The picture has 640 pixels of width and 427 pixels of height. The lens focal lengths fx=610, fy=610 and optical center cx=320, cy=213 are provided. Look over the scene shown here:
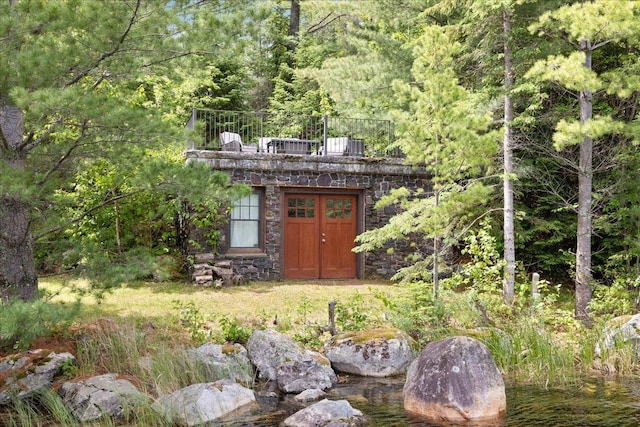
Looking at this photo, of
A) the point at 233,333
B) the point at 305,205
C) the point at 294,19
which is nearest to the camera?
the point at 233,333

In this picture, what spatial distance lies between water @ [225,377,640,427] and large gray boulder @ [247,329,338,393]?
9.3 inches

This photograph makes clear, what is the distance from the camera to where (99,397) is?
575cm

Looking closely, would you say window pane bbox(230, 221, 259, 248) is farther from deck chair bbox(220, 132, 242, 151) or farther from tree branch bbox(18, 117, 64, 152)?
tree branch bbox(18, 117, 64, 152)

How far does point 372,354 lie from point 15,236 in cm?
424

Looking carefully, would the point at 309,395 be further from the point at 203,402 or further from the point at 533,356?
the point at 533,356

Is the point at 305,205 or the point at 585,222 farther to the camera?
the point at 305,205

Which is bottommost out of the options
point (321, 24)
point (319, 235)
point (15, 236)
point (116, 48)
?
point (15, 236)

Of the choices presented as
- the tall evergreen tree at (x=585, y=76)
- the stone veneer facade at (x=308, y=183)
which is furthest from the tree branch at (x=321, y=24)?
the tall evergreen tree at (x=585, y=76)

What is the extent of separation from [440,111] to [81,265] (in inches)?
195

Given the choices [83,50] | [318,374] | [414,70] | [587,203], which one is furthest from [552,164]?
[83,50]

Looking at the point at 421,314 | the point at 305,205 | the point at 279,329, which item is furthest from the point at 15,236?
the point at 305,205

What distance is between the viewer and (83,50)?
5.60 meters

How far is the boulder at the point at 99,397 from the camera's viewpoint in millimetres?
5625

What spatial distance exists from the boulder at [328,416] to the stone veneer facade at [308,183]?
7062 millimetres
